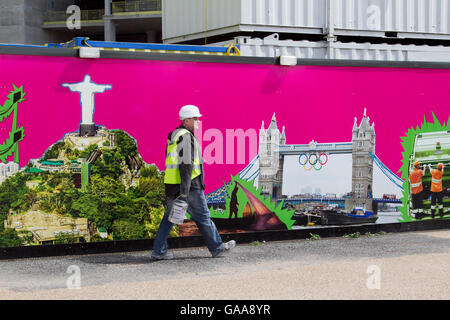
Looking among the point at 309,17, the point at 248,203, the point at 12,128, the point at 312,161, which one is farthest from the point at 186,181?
the point at 309,17

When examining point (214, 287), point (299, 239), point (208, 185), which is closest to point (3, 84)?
point (208, 185)

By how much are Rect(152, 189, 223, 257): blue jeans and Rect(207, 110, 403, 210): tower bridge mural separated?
89 centimetres

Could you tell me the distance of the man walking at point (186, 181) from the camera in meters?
7.51

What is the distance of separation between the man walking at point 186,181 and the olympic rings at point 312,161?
6.19 feet

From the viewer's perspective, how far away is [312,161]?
9211 millimetres

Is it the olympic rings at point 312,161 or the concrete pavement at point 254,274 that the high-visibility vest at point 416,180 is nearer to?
the concrete pavement at point 254,274

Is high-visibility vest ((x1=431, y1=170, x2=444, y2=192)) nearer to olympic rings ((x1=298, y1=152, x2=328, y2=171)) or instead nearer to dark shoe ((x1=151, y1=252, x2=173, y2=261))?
olympic rings ((x1=298, y1=152, x2=328, y2=171))

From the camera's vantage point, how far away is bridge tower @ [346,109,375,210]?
9391mm

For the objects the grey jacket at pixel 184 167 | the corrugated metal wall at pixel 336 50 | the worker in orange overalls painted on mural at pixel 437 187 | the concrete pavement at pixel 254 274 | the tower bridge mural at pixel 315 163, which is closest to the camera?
the concrete pavement at pixel 254 274

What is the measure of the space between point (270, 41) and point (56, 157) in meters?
5.08

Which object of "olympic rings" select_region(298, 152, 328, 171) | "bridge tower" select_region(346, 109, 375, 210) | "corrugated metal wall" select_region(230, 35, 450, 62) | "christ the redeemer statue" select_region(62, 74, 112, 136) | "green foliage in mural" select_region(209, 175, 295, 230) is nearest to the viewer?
"christ the redeemer statue" select_region(62, 74, 112, 136)

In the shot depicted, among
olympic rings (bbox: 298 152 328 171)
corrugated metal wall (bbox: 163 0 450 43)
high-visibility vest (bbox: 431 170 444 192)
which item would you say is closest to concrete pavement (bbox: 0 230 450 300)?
olympic rings (bbox: 298 152 328 171)

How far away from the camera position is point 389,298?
19.3 ft

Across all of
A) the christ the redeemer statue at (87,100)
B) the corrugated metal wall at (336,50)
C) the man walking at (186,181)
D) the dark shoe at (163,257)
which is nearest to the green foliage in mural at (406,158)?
the corrugated metal wall at (336,50)
